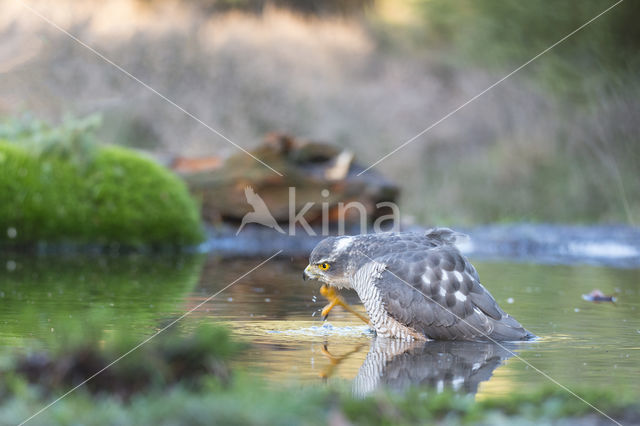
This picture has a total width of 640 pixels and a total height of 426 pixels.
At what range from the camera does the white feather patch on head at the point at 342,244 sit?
796cm

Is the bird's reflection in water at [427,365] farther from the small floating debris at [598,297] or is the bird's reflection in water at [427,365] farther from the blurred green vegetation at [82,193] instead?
the blurred green vegetation at [82,193]

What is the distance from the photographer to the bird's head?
7.93 meters

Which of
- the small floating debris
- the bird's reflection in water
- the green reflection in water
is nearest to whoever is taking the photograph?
the bird's reflection in water

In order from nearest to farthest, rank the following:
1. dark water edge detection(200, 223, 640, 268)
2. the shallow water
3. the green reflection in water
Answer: the shallow water, the green reflection in water, dark water edge detection(200, 223, 640, 268)

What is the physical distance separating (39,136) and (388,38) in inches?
822

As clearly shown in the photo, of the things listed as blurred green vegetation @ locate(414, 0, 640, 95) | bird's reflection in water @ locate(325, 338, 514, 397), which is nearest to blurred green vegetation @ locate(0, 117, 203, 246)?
bird's reflection in water @ locate(325, 338, 514, 397)

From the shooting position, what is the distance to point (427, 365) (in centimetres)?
607

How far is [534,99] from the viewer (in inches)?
1110

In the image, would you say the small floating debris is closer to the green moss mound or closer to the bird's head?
the bird's head

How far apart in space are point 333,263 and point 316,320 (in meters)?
0.53

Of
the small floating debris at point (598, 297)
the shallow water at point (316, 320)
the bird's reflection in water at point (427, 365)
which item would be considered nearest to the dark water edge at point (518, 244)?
the shallow water at point (316, 320)

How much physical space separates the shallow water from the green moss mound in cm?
161

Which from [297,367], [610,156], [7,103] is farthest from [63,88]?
[297,367]

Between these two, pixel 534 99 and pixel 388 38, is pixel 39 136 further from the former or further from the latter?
pixel 388 38
